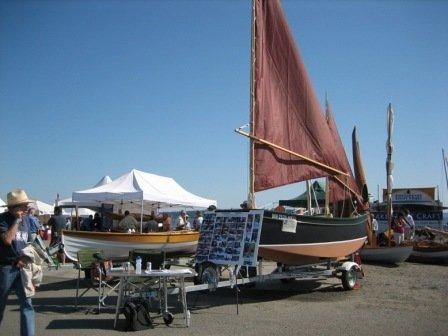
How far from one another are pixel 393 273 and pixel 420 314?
543 cm

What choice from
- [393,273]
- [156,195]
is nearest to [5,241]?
[156,195]

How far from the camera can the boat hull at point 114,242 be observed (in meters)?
9.98

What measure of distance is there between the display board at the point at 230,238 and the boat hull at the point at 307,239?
367 mm

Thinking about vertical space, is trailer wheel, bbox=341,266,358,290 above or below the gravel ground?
above

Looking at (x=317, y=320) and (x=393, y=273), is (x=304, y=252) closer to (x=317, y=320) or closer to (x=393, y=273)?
(x=317, y=320)

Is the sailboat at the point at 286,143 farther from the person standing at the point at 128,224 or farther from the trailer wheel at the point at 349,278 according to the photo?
the person standing at the point at 128,224

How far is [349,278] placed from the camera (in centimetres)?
965

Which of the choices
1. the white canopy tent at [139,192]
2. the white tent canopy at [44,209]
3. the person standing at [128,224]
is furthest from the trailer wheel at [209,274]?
the white tent canopy at [44,209]

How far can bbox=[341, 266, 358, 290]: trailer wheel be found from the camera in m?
9.56

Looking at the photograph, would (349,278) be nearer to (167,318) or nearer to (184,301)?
(184,301)

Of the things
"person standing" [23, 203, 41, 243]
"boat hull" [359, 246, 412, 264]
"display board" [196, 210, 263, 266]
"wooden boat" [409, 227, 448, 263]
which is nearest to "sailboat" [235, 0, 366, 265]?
"display board" [196, 210, 263, 266]

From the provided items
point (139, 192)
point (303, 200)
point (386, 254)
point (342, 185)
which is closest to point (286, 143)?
point (342, 185)

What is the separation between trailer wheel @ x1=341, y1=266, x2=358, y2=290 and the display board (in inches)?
119

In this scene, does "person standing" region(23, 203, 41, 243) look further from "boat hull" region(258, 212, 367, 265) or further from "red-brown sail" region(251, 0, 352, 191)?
"red-brown sail" region(251, 0, 352, 191)
